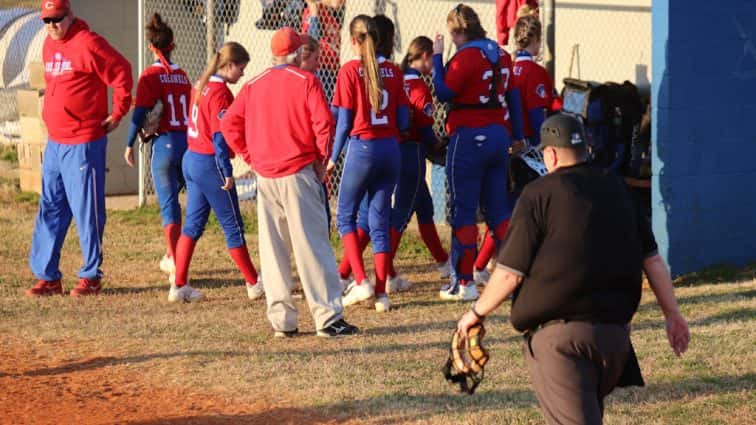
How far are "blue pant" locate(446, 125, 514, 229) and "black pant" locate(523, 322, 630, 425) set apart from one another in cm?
460

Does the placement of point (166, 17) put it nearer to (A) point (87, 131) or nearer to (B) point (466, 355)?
(A) point (87, 131)

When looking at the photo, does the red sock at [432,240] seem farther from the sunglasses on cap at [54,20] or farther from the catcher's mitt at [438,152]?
the sunglasses on cap at [54,20]

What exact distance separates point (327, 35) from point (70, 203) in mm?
3262

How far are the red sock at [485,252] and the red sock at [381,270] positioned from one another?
1.32 m

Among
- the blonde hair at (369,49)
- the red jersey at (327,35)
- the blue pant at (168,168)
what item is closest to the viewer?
the blonde hair at (369,49)

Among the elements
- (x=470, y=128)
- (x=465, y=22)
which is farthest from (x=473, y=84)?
(x=465, y=22)

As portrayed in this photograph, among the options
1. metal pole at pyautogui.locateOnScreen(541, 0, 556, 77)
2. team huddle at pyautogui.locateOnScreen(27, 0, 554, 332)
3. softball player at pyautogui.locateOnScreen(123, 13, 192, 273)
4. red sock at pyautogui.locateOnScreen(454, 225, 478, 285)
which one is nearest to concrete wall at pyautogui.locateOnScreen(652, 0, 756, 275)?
team huddle at pyautogui.locateOnScreen(27, 0, 554, 332)

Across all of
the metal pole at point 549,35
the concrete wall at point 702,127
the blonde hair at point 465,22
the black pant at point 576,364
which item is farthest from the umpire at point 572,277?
the metal pole at point 549,35

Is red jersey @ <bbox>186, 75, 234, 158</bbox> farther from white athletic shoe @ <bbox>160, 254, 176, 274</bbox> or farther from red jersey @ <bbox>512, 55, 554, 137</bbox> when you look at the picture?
red jersey @ <bbox>512, 55, 554, 137</bbox>

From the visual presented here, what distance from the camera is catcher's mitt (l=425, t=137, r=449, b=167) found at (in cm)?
973

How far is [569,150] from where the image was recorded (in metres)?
4.64

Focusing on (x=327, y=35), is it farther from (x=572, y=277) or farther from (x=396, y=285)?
(x=572, y=277)

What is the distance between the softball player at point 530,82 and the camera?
32.2ft

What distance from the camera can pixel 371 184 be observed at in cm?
888
